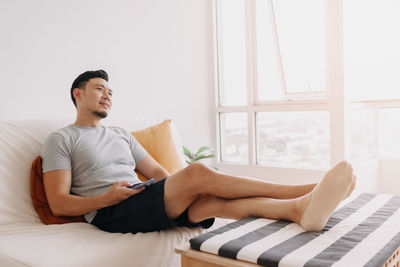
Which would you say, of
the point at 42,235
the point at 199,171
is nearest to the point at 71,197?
the point at 42,235

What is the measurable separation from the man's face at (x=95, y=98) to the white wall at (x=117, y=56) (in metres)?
0.61

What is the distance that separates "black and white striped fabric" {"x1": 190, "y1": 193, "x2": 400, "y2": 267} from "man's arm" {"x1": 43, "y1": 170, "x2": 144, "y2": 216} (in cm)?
55

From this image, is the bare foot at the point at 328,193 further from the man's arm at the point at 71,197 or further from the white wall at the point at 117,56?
the white wall at the point at 117,56

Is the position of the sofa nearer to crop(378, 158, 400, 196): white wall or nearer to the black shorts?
the black shorts

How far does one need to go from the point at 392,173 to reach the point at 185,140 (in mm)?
1890

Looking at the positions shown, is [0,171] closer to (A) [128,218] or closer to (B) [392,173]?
(A) [128,218]

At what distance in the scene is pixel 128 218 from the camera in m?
1.77

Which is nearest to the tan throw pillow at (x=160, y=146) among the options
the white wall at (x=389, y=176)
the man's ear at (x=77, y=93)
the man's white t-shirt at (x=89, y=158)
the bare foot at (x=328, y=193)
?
the man's white t-shirt at (x=89, y=158)

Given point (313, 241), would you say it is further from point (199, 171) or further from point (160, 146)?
point (160, 146)

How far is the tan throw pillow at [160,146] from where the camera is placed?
2.37 meters

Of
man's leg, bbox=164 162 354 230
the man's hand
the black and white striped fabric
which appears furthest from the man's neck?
the black and white striped fabric

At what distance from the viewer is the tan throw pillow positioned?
237cm

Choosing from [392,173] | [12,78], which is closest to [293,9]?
[392,173]

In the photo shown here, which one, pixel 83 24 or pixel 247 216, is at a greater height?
pixel 83 24
